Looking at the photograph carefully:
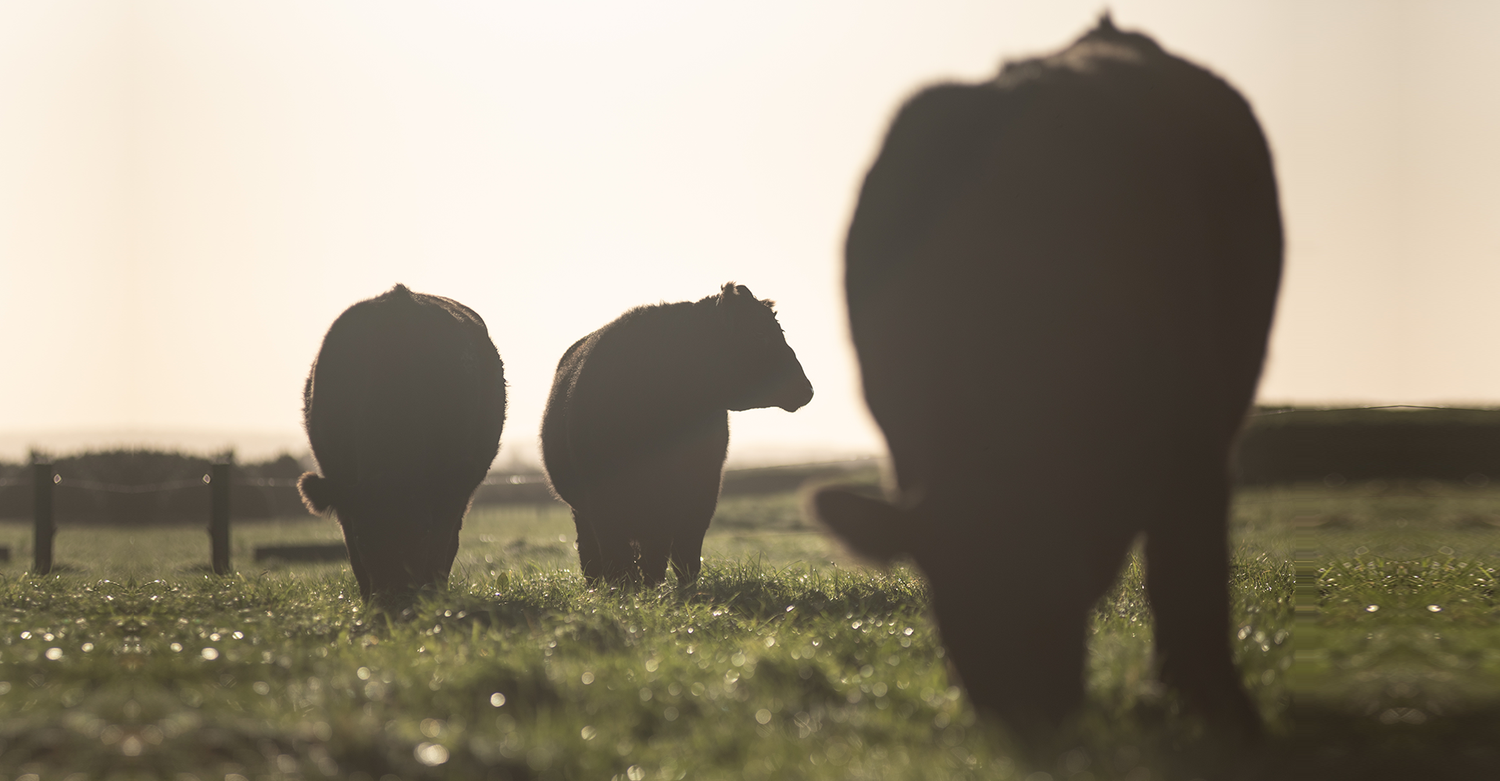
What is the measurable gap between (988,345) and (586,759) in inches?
84.7

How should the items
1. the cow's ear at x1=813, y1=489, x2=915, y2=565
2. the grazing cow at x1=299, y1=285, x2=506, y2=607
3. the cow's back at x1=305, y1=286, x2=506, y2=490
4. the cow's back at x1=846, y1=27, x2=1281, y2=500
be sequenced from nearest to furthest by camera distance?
the cow's ear at x1=813, y1=489, x2=915, y2=565 → the cow's back at x1=846, y1=27, x2=1281, y2=500 → the grazing cow at x1=299, y1=285, x2=506, y2=607 → the cow's back at x1=305, y1=286, x2=506, y2=490

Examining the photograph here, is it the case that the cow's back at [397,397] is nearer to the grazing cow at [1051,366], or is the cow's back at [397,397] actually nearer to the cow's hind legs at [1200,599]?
the grazing cow at [1051,366]

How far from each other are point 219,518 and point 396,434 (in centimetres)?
609

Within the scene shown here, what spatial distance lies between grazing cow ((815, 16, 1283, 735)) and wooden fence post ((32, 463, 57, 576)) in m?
12.5

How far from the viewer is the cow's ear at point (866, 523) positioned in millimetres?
3369

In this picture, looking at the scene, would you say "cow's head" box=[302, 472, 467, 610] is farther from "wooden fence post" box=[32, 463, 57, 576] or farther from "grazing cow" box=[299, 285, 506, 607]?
"wooden fence post" box=[32, 463, 57, 576]

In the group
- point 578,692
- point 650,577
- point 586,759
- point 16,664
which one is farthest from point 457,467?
point 586,759

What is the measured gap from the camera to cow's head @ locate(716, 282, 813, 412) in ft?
30.5

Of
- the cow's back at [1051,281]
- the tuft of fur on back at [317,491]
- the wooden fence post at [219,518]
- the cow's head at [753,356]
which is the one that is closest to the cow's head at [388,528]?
the tuft of fur on back at [317,491]

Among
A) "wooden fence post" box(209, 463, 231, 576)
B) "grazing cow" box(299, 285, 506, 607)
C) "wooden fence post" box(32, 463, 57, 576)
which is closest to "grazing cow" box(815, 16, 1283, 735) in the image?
"grazing cow" box(299, 285, 506, 607)

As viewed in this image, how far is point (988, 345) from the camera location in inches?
146

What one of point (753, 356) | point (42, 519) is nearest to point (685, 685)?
point (753, 356)

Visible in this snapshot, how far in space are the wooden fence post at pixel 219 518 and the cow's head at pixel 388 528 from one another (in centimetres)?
566

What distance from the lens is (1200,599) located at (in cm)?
402
